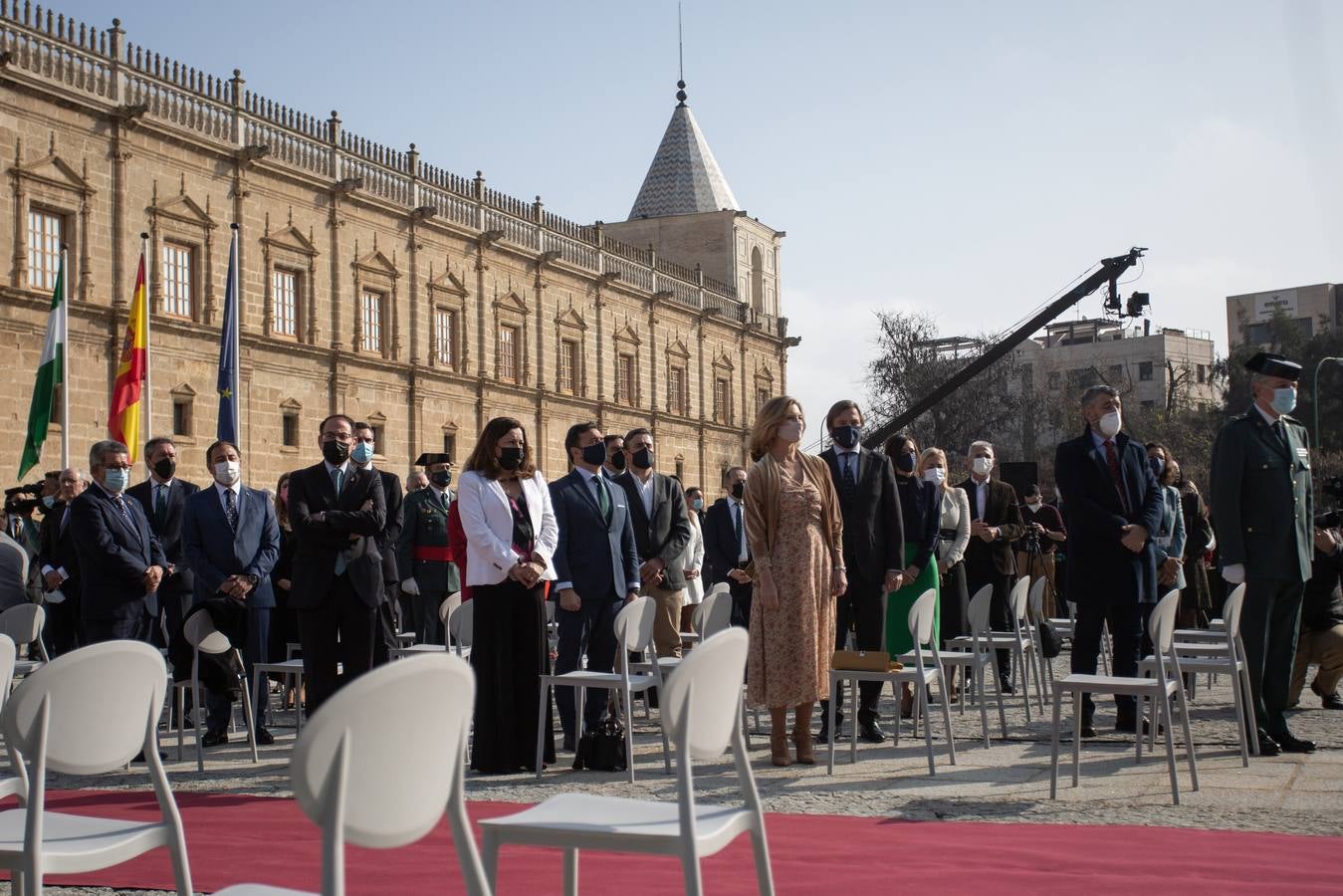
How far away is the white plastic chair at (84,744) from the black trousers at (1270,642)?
20.6 feet

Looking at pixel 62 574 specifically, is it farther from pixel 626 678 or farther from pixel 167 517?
pixel 626 678

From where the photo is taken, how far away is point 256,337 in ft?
95.7

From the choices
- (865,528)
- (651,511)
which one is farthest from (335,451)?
(865,528)

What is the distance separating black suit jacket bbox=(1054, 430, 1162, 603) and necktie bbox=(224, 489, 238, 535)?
212 inches

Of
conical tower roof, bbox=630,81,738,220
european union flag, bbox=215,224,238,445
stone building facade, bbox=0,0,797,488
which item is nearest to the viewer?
european union flag, bbox=215,224,238,445

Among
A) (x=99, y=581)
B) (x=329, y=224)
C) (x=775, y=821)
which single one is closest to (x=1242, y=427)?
(x=775, y=821)

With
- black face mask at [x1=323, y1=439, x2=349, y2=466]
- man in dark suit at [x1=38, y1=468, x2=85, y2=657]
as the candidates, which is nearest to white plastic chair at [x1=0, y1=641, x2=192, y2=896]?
black face mask at [x1=323, y1=439, x2=349, y2=466]

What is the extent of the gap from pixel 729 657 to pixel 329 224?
2963cm

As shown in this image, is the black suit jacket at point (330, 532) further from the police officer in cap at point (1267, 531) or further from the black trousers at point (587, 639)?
the police officer in cap at point (1267, 531)

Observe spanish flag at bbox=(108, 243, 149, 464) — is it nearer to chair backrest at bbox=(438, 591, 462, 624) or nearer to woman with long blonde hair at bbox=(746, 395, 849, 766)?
chair backrest at bbox=(438, 591, 462, 624)

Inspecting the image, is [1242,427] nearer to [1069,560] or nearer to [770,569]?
[1069,560]

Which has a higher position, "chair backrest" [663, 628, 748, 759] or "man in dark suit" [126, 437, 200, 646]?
"man in dark suit" [126, 437, 200, 646]

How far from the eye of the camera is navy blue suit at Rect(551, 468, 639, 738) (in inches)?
336

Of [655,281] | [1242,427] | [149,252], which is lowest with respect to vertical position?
[1242,427]
